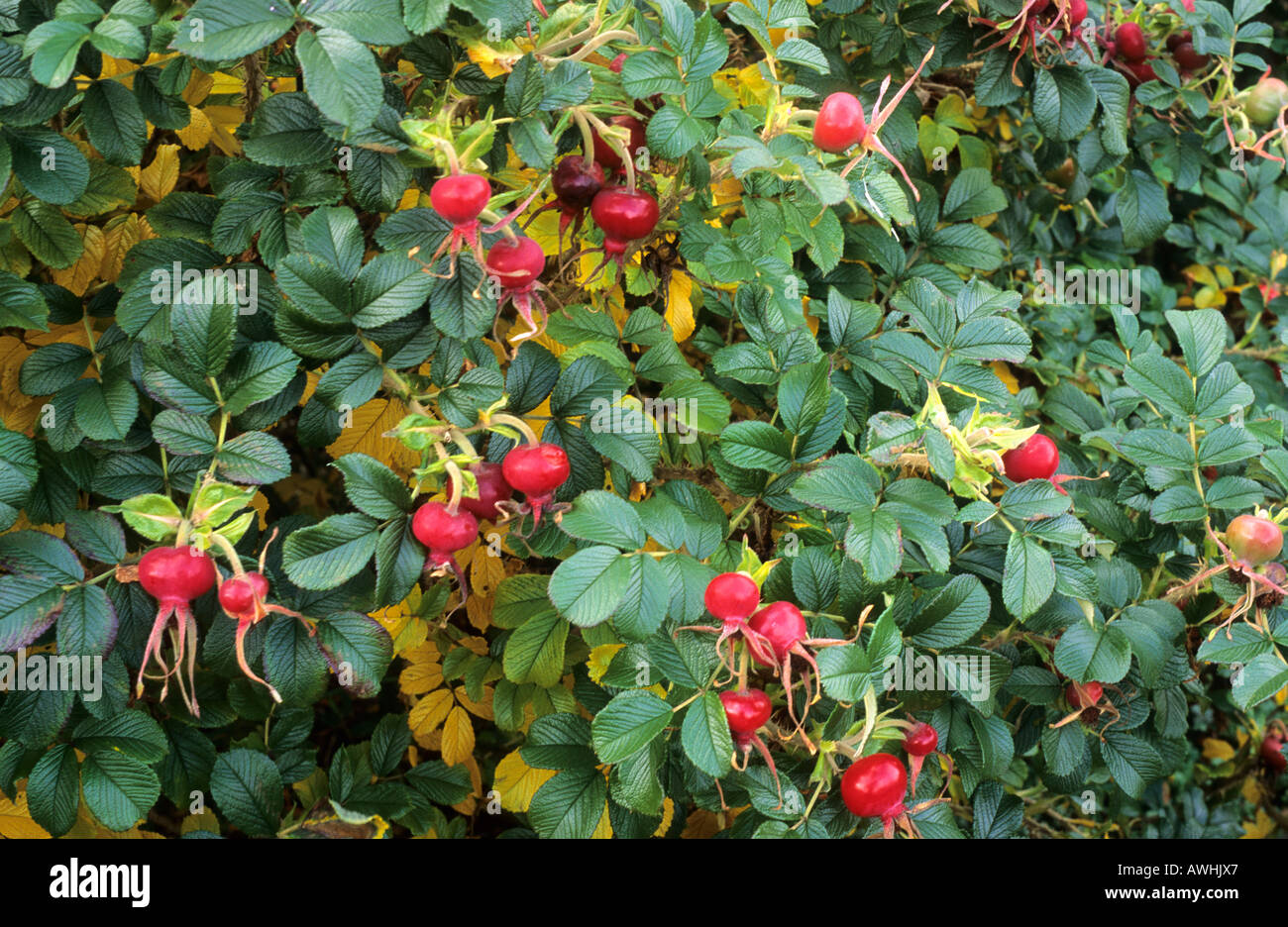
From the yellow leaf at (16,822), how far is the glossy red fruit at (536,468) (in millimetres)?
757

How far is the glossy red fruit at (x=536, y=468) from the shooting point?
926 mm

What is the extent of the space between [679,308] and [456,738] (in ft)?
2.16

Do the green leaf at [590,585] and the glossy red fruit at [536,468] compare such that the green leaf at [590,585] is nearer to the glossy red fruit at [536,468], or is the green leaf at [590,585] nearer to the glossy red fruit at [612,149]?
→ the glossy red fruit at [536,468]

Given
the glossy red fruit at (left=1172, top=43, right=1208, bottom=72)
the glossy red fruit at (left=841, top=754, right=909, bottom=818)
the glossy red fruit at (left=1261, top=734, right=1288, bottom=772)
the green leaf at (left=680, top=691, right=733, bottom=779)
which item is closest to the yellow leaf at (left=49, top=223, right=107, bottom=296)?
the green leaf at (left=680, top=691, right=733, bottom=779)

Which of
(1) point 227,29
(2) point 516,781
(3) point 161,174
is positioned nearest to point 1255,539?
(2) point 516,781

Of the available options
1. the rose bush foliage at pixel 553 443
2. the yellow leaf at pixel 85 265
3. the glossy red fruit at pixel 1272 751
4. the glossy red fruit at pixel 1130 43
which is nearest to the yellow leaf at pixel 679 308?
the rose bush foliage at pixel 553 443

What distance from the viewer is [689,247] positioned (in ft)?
3.77

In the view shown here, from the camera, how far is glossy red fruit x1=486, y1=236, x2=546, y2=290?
94 cm

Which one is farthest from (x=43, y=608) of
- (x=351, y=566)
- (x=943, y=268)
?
(x=943, y=268)

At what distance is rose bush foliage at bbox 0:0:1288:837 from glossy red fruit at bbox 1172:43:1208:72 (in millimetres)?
285

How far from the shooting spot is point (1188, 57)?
1.66m

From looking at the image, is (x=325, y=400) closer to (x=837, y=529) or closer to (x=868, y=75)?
(x=837, y=529)

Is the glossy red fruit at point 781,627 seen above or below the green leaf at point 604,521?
below

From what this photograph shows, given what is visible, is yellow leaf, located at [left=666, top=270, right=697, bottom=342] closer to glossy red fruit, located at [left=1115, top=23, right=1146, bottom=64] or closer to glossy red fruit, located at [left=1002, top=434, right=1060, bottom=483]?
glossy red fruit, located at [left=1002, top=434, right=1060, bottom=483]
